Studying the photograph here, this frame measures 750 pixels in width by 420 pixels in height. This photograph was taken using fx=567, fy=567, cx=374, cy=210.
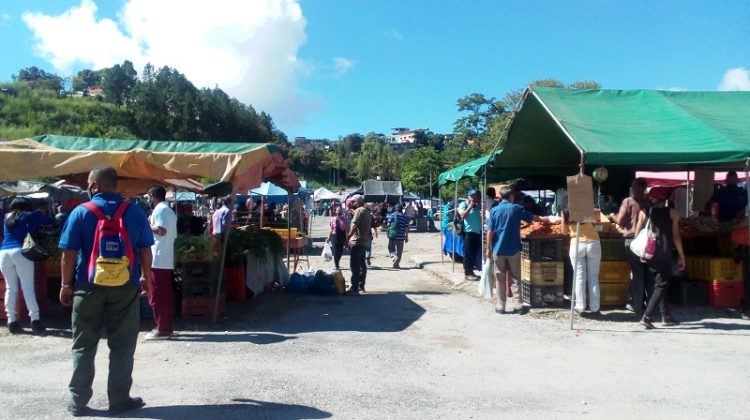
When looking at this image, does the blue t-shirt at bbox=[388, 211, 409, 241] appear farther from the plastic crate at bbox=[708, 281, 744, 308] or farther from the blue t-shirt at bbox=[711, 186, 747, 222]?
the plastic crate at bbox=[708, 281, 744, 308]

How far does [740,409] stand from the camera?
4734 millimetres

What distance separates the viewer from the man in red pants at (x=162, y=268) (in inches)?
273

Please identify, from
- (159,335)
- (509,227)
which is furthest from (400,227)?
(159,335)

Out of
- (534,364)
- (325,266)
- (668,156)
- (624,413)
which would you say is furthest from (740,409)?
(325,266)

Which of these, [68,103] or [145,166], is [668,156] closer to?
[145,166]

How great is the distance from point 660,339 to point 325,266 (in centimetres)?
1035

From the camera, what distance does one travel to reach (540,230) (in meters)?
8.73

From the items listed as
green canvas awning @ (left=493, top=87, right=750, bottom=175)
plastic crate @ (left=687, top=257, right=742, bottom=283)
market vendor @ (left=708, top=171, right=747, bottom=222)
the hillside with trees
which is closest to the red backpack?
green canvas awning @ (left=493, top=87, right=750, bottom=175)

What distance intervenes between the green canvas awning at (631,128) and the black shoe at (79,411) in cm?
628

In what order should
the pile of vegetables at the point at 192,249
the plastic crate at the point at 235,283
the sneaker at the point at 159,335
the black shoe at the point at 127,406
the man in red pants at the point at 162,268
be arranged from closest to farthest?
the black shoe at the point at 127,406 < the man in red pants at the point at 162,268 < the sneaker at the point at 159,335 < the pile of vegetables at the point at 192,249 < the plastic crate at the point at 235,283

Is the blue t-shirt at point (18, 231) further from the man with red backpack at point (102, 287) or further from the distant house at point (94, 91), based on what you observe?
the distant house at point (94, 91)

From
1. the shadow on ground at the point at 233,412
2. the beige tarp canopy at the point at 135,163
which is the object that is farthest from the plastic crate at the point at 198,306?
the shadow on ground at the point at 233,412

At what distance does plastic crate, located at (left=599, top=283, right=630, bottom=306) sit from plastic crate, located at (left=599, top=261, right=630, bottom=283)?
8 cm

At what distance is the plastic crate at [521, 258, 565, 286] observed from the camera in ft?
28.7
